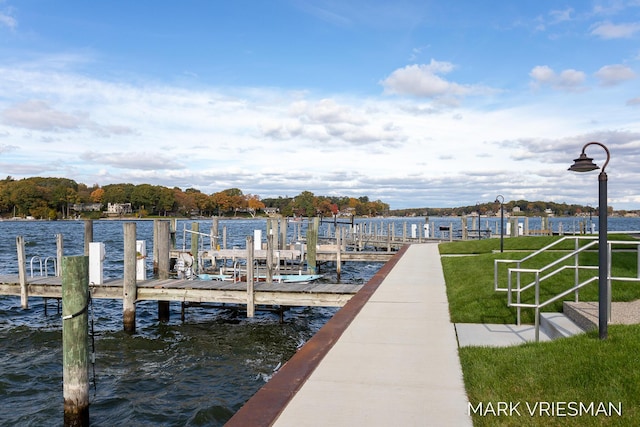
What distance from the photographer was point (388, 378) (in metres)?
5.60

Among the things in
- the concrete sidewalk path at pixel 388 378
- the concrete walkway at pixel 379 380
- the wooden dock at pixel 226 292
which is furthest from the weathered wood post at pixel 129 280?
the concrete walkway at pixel 379 380

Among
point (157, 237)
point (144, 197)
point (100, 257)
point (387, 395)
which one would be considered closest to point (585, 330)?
point (387, 395)

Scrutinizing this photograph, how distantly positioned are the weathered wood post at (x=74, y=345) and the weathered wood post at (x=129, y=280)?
20.0ft

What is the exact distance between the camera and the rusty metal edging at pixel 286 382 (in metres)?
4.51

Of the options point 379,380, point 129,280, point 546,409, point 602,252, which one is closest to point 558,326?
point 602,252

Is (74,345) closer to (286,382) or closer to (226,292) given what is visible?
(286,382)

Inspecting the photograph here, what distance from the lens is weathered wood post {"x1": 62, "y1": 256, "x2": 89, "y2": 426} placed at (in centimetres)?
790

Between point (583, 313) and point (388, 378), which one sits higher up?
point (583, 313)

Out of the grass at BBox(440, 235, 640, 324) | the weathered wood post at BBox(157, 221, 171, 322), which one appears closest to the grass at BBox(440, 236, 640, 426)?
the grass at BBox(440, 235, 640, 324)

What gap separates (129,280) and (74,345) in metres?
6.38

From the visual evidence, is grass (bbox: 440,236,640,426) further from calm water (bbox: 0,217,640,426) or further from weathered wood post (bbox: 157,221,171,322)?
weathered wood post (bbox: 157,221,171,322)

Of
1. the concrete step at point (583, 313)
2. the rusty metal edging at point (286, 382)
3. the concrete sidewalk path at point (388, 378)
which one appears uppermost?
the concrete step at point (583, 313)

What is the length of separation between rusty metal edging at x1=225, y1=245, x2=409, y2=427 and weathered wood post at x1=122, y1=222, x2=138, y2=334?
304 inches

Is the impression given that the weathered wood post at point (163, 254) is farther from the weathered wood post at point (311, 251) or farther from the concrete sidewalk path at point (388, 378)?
the concrete sidewalk path at point (388, 378)
